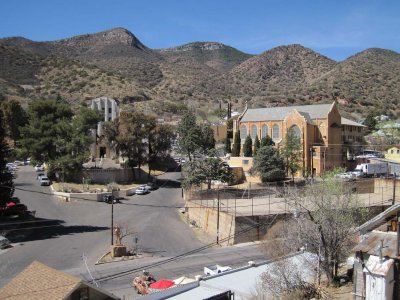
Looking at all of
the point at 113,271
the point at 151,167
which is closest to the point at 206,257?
the point at 113,271

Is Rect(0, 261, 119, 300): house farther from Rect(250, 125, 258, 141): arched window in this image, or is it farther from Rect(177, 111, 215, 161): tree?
Rect(250, 125, 258, 141): arched window

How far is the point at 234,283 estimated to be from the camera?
856 inches

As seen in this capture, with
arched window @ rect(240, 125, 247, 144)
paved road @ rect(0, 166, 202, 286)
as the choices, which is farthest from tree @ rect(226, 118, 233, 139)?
paved road @ rect(0, 166, 202, 286)

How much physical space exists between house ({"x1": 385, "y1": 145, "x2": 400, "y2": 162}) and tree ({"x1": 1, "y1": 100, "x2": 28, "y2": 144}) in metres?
59.5

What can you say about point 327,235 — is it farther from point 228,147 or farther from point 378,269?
point 228,147

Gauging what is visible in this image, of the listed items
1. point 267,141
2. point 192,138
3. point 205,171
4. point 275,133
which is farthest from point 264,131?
point 205,171

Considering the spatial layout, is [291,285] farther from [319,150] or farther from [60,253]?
[319,150]

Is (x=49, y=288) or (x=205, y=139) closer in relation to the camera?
(x=49, y=288)

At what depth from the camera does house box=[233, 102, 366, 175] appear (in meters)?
66.2

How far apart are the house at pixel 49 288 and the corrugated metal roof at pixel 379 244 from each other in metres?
9.15

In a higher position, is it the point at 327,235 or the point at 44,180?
the point at 327,235

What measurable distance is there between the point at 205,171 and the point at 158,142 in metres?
13.5

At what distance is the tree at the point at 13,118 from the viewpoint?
82312mm

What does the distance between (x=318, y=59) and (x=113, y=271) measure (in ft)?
547
